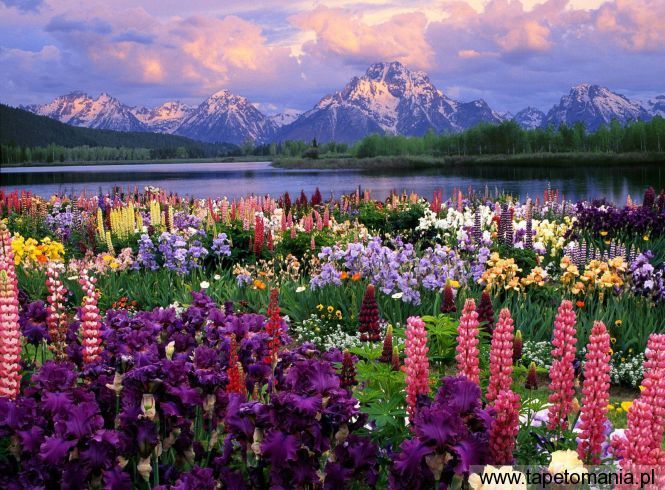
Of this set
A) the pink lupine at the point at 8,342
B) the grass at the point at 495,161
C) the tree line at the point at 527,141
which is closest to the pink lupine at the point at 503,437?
the pink lupine at the point at 8,342

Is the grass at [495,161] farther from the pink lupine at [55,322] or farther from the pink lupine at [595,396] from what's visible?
the pink lupine at [595,396]

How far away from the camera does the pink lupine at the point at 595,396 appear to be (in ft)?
12.4

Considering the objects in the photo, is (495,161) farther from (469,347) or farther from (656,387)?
(656,387)

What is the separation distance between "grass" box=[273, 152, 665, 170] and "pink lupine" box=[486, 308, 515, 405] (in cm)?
11886

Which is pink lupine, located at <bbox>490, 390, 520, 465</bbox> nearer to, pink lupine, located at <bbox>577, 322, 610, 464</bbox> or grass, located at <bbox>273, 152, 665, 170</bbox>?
pink lupine, located at <bbox>577, 322, 610, 464</bbox>

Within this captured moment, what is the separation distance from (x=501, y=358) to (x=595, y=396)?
0.51 meters

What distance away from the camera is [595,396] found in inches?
151

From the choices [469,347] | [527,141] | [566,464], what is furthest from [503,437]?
[527,141]

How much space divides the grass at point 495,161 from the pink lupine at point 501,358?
390 ft

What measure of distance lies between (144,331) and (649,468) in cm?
316

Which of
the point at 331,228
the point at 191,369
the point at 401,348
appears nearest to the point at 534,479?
the point at 191,369

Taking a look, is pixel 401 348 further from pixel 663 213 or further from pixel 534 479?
pixel 663 213

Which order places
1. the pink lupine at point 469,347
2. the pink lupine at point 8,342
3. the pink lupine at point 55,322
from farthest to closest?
the pink lupine at point 55,322
the pink lupine at point 8,342
the pink lupine at point 469,347

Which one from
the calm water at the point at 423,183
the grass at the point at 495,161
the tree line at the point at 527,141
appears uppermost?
the tree line at the point at 527,141
